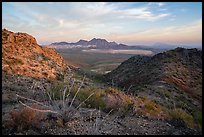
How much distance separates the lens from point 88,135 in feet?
22.9

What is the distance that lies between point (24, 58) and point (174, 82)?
1314 centimetres

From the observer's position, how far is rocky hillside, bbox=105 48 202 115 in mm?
16234

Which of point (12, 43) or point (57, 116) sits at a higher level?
point (12, 43)

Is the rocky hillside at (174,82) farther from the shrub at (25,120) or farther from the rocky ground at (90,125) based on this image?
the shrub at (25,120)

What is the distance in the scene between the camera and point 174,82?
2102 centimetres

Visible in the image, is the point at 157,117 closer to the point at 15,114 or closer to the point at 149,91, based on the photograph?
the point at 15,114

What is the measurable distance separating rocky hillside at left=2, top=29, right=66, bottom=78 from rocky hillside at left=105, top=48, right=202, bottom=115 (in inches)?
265

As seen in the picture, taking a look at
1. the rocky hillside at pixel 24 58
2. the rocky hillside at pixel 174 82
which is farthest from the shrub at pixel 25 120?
the rocky hillside at pixel 24 58

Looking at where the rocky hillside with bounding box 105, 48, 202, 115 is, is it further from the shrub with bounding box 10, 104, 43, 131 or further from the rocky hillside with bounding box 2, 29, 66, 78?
the rocky hillside with bounding box 2, 29, 66, 78

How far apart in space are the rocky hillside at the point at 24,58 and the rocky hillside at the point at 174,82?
6729mm

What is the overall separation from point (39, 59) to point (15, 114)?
19.5m

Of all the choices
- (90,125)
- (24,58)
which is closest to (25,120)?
(90,125)

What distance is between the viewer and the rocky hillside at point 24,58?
2180cm

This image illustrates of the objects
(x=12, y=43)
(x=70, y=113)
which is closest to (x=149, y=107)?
(x=70, y=113)
